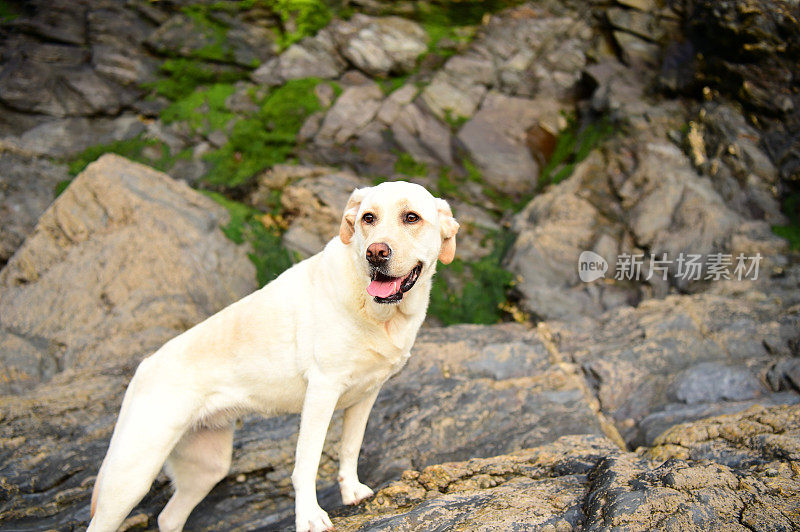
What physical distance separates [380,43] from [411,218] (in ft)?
35.3

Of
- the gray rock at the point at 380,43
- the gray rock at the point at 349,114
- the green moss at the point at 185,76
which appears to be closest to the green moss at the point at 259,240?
the gray rock at the point at 349,114

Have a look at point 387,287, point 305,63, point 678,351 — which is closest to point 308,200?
point 305,63

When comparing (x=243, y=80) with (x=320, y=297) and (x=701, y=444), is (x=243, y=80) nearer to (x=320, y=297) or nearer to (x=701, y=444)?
(x=320, y=297)

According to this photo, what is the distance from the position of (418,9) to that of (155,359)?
1179 cm

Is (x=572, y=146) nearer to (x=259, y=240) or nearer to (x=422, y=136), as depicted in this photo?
(x=422, y=136)

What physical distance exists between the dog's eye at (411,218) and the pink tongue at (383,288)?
0.40 meters

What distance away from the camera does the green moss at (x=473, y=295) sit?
386 inches

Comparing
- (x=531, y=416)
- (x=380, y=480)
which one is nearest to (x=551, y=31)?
(x=531, y=416)

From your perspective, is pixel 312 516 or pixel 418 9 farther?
pixel 418 9

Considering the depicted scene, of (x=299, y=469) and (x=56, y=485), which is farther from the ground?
(x=299, y=469)

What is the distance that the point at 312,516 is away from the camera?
3.72 m

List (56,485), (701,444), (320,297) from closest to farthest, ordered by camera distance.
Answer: (320,297), (701,444), (56,485)

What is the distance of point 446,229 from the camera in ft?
13.0

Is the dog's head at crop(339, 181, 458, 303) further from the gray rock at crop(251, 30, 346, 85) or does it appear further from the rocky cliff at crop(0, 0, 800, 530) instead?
the gray rock at crop(251, 30, 346, 85)
